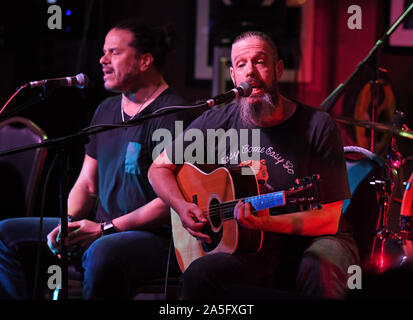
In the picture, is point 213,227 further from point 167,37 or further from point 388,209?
point 167,37

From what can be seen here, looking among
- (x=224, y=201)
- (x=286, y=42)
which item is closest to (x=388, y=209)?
(x=224, y=201)

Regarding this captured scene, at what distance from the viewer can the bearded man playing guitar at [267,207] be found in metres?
2.28

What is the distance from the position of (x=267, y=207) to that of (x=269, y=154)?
1.15 ft

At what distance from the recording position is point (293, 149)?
2.51 meters

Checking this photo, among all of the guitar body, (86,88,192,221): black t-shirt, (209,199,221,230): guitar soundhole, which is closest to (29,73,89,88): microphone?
(86,88,192,221): black t-shirt

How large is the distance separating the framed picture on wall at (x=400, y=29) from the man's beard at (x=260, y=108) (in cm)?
248

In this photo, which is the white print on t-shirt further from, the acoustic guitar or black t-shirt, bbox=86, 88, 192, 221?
black t-shirt, bbox=86, 88, 192, 221

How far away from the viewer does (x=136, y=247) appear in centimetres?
263

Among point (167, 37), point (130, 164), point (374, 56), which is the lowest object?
point (130, 164)

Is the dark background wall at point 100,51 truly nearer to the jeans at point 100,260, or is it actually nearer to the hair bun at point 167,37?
the hair bun at point 167,37

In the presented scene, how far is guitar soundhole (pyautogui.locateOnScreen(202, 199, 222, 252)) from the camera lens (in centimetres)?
254
